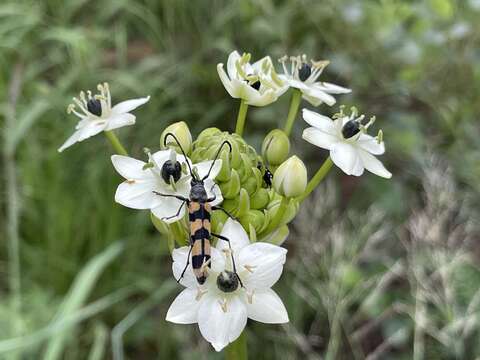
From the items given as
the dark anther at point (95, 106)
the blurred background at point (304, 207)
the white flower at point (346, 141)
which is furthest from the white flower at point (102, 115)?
the blurred background at point (304, 207)

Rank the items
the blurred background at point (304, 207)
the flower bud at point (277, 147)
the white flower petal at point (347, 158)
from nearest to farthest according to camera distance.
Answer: the white flower petal at point (347, 158) → the flower bud at point (277, 147) → the blurred background at point (304, 207)

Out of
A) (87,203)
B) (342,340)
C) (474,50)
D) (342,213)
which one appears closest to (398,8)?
(474,50)

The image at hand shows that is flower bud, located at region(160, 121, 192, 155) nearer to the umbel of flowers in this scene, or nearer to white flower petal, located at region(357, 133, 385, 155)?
the umbel of flowers

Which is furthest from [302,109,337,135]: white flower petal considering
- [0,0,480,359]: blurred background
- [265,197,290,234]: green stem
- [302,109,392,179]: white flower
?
[0,0,480,359]: blurred background

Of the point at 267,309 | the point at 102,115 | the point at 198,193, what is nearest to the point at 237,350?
the point at 267,309

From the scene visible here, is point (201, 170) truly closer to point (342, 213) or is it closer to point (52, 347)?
point (52, 347)

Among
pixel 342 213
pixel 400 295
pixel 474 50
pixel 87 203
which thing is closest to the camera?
pixel 400 295

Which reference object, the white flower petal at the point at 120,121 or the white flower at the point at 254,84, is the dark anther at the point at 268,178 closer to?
the white flower at the point at 254,84
